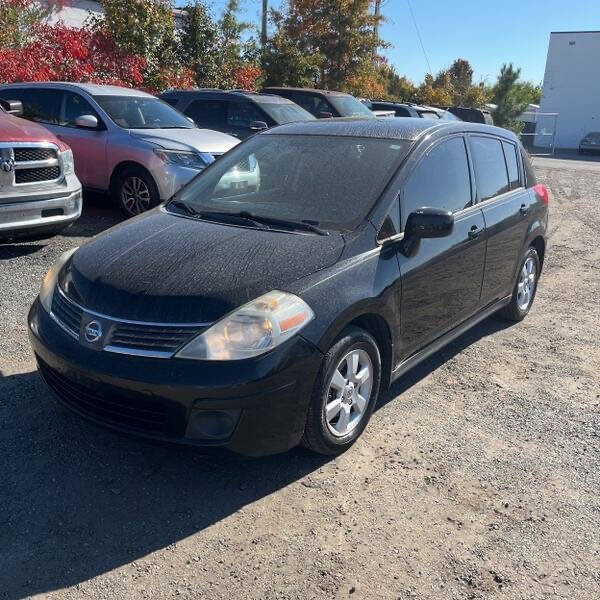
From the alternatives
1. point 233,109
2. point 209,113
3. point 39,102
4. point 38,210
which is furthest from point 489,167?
point 209,113

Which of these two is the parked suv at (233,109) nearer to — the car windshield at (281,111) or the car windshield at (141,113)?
the car windshield at (281,111)

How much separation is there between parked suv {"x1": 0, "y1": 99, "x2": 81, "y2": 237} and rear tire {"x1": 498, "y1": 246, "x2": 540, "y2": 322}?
4.39 m

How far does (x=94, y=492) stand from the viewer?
3172mm

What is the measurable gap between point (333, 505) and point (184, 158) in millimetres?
6025

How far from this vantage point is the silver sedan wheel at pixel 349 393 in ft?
11.1

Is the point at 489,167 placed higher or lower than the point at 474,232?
higher

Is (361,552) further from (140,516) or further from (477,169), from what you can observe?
(477,169)

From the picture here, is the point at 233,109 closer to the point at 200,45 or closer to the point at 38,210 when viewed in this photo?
the point at 38,210

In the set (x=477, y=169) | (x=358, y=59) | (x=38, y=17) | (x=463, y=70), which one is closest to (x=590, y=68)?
(x=463, y=70)

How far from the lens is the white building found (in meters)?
42.1

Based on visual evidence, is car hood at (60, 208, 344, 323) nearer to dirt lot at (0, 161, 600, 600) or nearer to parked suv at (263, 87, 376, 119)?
dirt lot at (0, 161, 600, 600)

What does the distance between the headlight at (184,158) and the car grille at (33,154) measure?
1718mm

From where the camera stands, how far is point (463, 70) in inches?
1994

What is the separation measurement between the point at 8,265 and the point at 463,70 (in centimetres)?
4980
